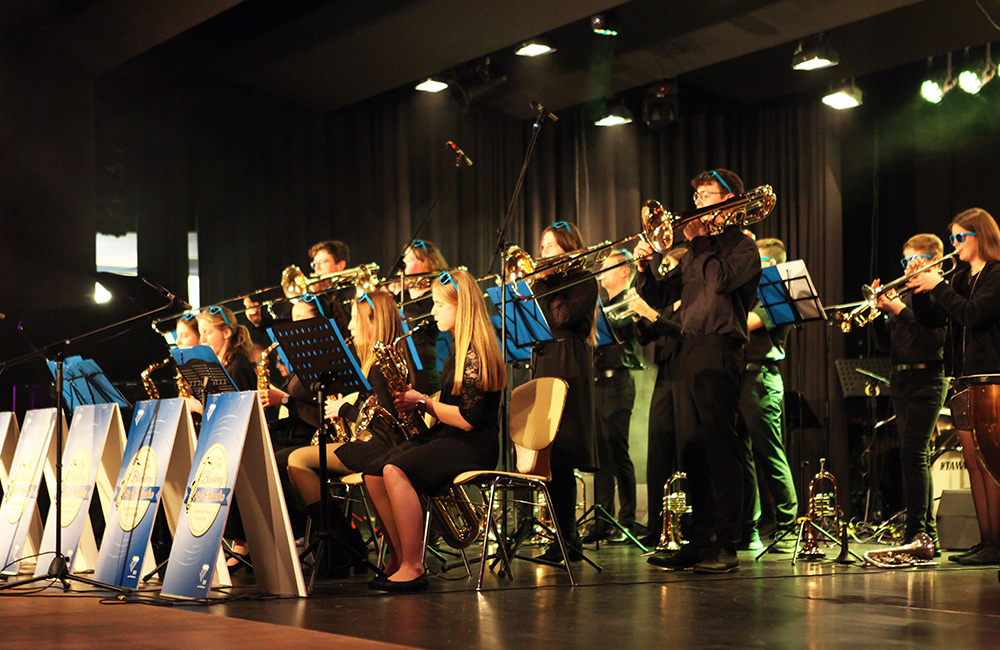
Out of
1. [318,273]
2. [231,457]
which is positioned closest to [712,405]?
[231,457]

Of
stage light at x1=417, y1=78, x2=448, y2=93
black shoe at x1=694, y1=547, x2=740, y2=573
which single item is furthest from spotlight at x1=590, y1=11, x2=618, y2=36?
black shoe at x1=694, y1=547, x2=740, y2=573

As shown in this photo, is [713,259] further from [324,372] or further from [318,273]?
[318,273]

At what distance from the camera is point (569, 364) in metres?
5.38

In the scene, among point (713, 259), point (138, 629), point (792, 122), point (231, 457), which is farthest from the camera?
point (792, 122)

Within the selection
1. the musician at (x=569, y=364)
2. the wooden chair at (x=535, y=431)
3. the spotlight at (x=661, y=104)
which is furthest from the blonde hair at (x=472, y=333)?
the spotlight at (x=661, y=104)

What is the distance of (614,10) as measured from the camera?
7.19 metres

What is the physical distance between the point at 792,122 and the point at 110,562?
615cm

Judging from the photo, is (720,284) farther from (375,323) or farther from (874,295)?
(375,323)

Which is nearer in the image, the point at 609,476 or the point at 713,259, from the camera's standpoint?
the point at 713,259

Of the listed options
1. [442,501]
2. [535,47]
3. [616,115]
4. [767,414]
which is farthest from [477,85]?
[442,501]

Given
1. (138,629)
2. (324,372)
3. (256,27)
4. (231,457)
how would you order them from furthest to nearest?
(256,27) → (324,372) → (231,457) → (138,629)

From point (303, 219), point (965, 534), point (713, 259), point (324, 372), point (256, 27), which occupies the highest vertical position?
point (256, 27)

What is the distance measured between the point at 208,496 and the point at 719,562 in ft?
6.95

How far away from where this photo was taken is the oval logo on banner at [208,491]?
398 cm
